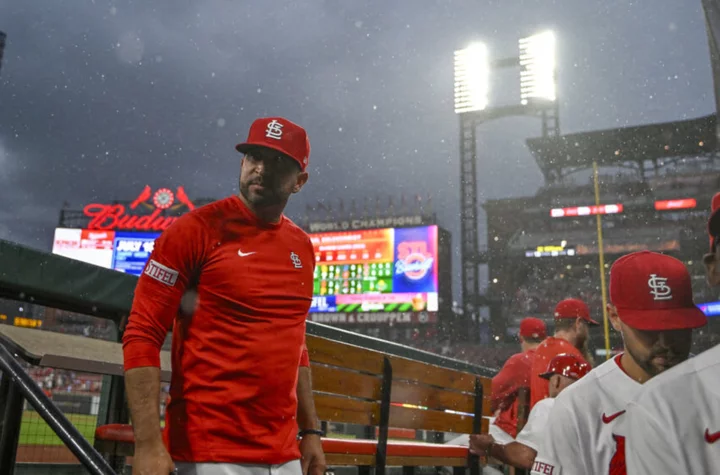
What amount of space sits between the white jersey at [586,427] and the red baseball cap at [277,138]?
4.28 feet

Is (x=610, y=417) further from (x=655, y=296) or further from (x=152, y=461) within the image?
(x=152, y=461)

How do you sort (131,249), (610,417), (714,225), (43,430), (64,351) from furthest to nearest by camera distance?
(131,249), (43,430), (64,351), (610,417), (714,225)

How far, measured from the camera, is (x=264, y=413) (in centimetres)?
216

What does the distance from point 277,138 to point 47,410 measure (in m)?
1.32

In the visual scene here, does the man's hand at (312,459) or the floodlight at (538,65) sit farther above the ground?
the floodlight at (538,65)

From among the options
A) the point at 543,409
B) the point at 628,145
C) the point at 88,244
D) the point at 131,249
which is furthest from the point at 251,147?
the point at 628,145

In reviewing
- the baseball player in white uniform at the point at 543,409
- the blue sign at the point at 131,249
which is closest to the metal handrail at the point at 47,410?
the baseball player in white uniform at the point at 543,409

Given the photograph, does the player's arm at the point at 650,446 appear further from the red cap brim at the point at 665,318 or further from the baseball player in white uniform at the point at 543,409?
the baseball player in white uniform at the point at 543,409

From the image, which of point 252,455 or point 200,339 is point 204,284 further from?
point 252,455

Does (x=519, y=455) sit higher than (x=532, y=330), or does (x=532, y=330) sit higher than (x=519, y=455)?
(x=532, y=330)

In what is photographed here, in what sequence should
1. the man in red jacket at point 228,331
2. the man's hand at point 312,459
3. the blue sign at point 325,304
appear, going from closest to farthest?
the man in red jacket at point 228,331, the man's hand at point 312,459, the blue sign at point 325,304

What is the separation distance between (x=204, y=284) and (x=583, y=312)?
4.15 m

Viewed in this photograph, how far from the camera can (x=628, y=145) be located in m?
42.8

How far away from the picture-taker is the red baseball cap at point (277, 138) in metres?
2.41
